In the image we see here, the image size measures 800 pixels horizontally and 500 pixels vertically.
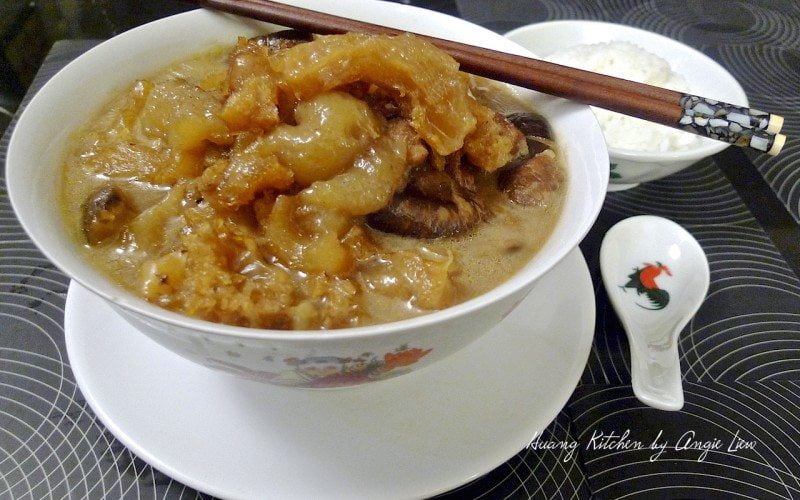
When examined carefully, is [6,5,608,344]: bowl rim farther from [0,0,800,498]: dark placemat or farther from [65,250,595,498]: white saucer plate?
[0,0,800,498]: dark placemat

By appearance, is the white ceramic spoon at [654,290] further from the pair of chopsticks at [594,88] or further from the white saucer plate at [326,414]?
the pair of chopsticks at [594,88]

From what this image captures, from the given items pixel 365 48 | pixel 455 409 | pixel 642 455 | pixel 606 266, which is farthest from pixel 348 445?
pixel 606 266

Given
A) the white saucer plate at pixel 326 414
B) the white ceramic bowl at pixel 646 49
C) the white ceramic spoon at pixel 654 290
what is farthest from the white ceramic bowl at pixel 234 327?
the white ceramic bowl at pixel 646 49

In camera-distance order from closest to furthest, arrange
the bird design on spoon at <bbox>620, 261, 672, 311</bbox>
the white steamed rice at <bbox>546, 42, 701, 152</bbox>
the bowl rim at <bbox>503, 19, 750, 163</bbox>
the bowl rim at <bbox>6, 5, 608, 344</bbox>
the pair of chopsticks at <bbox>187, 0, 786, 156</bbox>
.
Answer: the bowl rim at <bbox>6, 5, 608, 344</bbox> → the pair of chopsticks at <bbox>187, 0, 786, 156</bbox> → the bird design on spoon at <bbox>620, 261, 672, 311</bbox> → the bowl rim at <bbox>503, 19, 750, 163</bbox> → the white steamed rice at <bbox>546, 42, 701, 152</bbox>

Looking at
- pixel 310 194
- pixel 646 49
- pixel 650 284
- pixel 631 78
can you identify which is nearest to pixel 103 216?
pixel 310 194

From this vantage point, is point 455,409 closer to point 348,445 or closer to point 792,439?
point 348,445

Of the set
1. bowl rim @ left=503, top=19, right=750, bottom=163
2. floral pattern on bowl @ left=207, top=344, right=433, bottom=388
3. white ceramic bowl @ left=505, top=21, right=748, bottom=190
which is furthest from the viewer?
white ceramic bowl @ left=505, top=21, right=748, bottom=190

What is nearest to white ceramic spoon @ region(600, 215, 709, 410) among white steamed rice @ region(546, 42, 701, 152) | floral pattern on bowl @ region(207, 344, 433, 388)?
white steamed rice @ region(546, 42, 701, 152)

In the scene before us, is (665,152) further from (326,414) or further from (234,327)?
(234,327)
